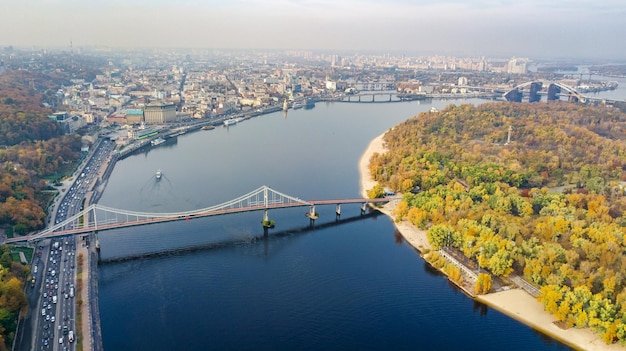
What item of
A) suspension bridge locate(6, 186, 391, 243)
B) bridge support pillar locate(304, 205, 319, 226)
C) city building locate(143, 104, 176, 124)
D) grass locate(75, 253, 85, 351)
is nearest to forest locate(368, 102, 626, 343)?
bridge support pillar locate(304, 205, 319, 226)

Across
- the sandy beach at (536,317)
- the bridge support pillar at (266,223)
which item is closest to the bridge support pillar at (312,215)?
the bridge support pillar at (266,223)

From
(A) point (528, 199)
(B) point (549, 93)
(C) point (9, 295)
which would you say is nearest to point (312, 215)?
(A) point (528, 199)

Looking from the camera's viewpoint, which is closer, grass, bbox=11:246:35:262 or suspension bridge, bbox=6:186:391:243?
grass, bbox=11:246:35:262

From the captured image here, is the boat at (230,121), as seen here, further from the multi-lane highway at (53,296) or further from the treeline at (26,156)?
the multi-lane highway at (53,296)

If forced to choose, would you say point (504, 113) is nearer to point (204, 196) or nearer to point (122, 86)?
point (204, 196)

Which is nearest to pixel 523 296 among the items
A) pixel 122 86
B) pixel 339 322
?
pixel 339 322

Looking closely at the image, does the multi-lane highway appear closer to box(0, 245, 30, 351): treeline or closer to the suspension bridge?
box(0, 245, 30, 351): treeline
